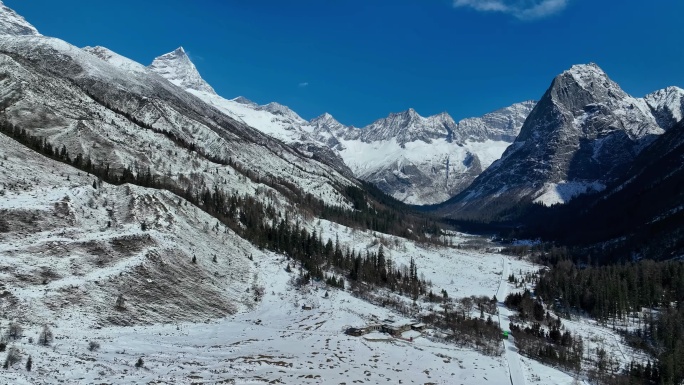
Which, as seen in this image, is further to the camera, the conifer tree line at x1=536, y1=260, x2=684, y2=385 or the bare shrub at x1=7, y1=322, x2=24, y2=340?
the conifer tree line at x1=536, y1=260, x2=684, y2=385

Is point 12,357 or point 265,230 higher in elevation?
point 265,230

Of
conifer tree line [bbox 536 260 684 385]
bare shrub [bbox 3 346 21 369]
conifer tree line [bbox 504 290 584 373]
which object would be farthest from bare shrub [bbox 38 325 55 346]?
conifer tree line [bbox 536 260 684 385]

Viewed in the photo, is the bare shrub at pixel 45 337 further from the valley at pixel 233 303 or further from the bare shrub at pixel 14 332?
the bare shrub at pixel 14 332

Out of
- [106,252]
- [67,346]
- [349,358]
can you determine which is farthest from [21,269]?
[349,358]

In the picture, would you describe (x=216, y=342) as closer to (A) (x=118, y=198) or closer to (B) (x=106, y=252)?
(B) (x=106, y=252)

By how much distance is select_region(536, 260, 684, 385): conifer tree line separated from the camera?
327 feet

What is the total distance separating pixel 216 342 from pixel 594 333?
282 ft

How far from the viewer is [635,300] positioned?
5012 inches

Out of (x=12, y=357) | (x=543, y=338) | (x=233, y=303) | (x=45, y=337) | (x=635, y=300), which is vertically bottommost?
(x=543, y=338)

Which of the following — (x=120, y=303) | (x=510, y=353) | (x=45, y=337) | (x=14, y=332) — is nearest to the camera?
(x=14, y=332)

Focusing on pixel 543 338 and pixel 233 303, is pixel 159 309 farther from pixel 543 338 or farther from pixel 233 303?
pixel 543 338

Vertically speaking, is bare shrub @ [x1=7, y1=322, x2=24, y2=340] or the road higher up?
bare shrub @ [x1=7, y1=322, x2=24, y2=340]

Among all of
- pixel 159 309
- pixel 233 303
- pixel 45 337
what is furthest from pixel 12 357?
pixel 233 303

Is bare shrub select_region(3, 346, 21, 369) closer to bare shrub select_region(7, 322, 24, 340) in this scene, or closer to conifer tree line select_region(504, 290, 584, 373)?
bare shrub select_region(7, 322, 24, 340)
